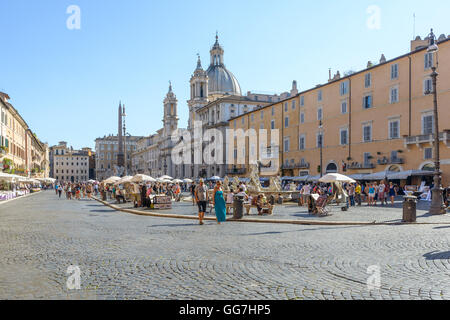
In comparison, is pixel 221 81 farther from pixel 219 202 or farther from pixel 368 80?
pixel 219 202

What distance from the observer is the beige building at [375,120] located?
3334 cm

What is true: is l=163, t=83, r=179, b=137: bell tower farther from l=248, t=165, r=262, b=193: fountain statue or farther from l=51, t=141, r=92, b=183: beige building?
l=248, t=165, r=262, b=193: fountain statue

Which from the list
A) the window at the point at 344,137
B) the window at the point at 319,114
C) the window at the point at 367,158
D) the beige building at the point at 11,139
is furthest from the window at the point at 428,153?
the beige building at the point at 11,139

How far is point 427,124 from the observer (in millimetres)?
33781

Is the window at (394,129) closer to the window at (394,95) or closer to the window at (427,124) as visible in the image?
the window at (394,95)

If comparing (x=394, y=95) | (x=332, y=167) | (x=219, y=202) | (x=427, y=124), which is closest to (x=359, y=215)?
(x=219, y=202)

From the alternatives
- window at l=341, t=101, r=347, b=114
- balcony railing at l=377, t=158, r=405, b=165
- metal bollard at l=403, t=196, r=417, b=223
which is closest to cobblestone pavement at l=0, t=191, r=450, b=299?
metal bollard at l=403, t=196, r=417, b=223

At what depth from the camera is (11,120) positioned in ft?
163

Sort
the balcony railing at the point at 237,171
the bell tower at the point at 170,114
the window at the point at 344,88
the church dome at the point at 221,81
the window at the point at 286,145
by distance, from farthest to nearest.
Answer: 1. the bell tower at the point at 170,114
2. the church dome at the point at 221,81
3. the balcony railing at the point at 237,171
4. the window at the point at 286,145
5. the window at the point at 344,88

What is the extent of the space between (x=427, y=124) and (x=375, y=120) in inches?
236

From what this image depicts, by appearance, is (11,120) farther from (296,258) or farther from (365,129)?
(296,258)

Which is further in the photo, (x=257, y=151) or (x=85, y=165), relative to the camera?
(x=85, y=165)
